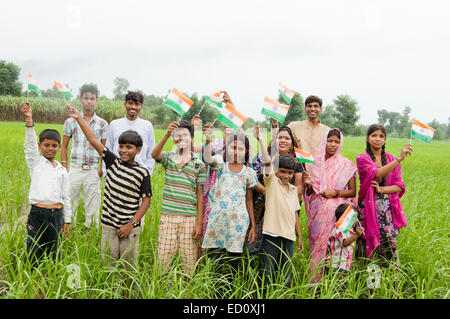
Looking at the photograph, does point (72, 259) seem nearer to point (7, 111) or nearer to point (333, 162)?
point (333, 162)

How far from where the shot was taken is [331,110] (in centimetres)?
5019

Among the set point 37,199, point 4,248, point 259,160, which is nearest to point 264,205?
point 259,160

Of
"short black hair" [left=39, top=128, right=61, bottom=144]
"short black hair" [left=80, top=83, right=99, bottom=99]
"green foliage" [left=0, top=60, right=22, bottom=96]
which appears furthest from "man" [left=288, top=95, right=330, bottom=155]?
"green foliage" [left=0, top=60, right=22, bottom=96]

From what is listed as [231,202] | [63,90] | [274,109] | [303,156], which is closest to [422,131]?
[303,156]

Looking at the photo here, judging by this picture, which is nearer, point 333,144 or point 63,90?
point 63,90

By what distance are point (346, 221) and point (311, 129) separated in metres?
1.56

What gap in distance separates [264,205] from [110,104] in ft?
79.8

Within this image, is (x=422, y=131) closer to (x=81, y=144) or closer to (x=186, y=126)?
(x=186, y=126)


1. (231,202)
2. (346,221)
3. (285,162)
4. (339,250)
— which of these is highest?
(285,162)

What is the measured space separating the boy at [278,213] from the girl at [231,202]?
0.48 feet

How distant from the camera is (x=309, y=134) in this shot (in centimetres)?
373

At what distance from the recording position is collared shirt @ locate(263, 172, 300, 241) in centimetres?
253

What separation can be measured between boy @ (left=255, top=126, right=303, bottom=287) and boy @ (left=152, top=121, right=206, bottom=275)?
0.56 m
